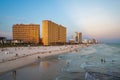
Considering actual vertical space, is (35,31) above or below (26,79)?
above

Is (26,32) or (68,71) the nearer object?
(68,71)

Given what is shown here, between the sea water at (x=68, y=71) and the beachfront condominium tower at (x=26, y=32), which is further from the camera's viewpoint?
the beachfront condominium tower at (x=26, y=32)

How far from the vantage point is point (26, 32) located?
135 metres

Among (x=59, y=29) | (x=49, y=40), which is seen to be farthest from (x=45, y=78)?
(x=59, y=29)

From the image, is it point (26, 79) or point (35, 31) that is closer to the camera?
point (26, 79)

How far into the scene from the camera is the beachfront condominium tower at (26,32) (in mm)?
133250

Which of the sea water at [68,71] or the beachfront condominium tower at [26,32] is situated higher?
the beachfront condominium tower at [26,32]

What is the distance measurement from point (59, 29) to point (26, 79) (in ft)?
515

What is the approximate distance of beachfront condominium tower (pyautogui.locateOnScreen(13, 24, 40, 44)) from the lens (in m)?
133

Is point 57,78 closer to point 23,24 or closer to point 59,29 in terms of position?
point 23,24

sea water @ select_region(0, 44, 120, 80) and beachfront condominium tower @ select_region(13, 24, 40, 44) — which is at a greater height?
beachfront condominium tower @ select_region(13, 24, 40, 44)

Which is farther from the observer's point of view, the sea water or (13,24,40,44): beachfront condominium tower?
(13,24,40,44): beachfront condominium tower

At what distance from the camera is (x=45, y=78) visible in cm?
1252

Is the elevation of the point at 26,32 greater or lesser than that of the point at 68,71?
greater
